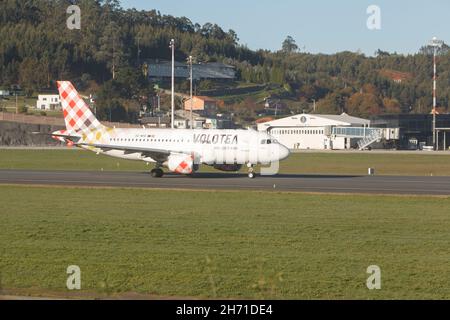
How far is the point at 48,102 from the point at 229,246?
Result: 540 feet

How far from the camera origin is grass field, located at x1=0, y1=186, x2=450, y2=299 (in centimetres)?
1891

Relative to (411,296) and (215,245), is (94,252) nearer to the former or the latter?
(215,245)

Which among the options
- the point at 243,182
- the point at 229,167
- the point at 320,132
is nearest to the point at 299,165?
the point at 229,167

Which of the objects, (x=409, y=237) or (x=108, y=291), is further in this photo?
(x=409, y=237)

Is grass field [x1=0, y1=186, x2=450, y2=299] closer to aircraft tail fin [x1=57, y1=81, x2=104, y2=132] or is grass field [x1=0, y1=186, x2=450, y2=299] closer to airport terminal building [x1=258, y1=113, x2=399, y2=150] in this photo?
aircraft tail fin [x1=57, y1=81, x2=104, y2=132]

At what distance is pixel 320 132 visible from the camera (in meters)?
146

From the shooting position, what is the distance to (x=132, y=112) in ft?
577

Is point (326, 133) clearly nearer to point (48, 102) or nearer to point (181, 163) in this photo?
point (48, 102)

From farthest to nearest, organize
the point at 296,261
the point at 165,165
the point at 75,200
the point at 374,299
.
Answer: the point at 165,165
the point at 75,200
the point at 296,261
the point at 374,299

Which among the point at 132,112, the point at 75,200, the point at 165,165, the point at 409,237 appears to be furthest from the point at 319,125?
the point at 409,237

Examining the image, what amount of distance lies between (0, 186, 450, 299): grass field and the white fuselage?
1653 centimetres

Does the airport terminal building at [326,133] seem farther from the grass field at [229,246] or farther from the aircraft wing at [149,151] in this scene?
the grass field at [229,246]

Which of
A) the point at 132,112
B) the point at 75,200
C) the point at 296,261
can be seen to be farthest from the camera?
the point at 132,112
